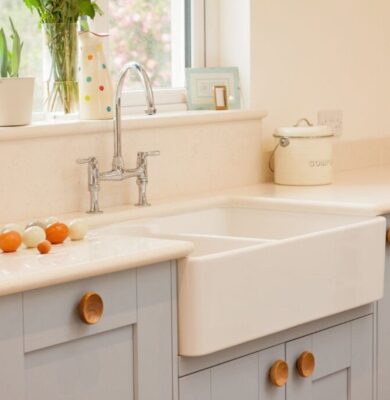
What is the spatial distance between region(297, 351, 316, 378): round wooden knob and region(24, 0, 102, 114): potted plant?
0.95 meters

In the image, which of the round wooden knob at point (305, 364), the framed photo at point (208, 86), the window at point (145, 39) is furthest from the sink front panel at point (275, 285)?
the window at point (145, 39)

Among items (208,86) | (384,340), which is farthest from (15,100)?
(384,340)

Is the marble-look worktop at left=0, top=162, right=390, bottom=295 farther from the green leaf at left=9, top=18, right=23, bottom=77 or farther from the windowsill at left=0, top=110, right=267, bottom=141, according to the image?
the green leaf at left=9, top=18, right=23, bottom=77

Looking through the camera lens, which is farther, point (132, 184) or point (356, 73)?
point (356, 73)

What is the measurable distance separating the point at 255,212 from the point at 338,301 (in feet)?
1.63

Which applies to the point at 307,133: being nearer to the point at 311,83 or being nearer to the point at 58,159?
the point at 311,83

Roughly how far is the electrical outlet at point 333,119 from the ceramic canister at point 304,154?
0.38 m

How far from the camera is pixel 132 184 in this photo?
9.32 feet

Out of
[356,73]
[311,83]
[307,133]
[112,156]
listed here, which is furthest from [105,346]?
[356,73]

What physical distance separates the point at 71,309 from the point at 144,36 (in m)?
1.44

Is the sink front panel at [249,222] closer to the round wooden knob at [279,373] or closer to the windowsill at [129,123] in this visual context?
the windowsill at [129,123]

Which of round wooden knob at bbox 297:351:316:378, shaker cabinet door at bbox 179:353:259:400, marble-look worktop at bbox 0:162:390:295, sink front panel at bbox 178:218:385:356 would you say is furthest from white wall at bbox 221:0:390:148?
shaker cabinet door at bbox 179:353:259:400

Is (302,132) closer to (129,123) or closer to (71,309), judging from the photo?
(129,123)

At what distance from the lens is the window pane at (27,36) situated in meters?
2.77
